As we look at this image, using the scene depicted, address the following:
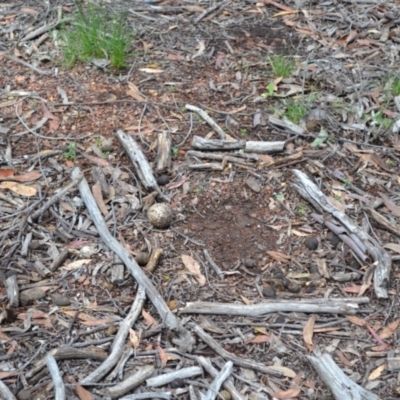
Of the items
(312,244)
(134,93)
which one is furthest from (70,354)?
(134,93)

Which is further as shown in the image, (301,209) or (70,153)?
(70,153)

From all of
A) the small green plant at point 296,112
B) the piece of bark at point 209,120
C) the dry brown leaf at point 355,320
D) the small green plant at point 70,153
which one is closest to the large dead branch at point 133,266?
the small green plant at point 70,153

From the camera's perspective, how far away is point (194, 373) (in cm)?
274

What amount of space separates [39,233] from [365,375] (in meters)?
1.65

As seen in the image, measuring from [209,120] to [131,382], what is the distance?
173 cm

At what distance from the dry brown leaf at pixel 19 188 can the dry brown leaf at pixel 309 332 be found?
1534 millimetres

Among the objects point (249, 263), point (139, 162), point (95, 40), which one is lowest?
point (249, 263)

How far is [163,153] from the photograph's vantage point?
11.9 feet

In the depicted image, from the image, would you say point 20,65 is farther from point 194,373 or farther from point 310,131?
point 194,373

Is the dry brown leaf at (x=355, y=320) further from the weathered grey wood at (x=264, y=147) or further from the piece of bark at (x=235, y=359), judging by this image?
the weathered grey wood at (x=264, y=147)

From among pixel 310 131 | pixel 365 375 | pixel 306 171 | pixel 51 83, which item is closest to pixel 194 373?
pixel 365 375

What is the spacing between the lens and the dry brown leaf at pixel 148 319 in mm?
2936

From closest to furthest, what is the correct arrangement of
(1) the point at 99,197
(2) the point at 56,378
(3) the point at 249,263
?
(2) the point at 56,378 → (3) the point at 249,263 → (1) the point at 99,197

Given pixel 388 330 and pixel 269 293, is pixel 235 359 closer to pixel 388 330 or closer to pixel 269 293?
pixel 269 293
